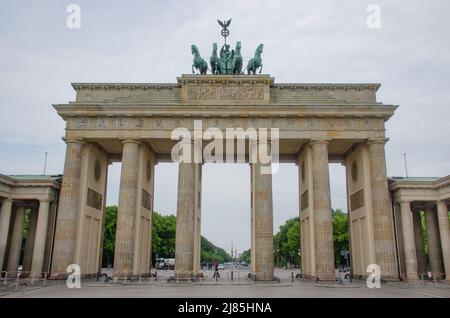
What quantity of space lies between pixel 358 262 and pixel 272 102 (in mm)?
17138

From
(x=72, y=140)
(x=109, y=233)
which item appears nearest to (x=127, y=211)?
(x=72, y=140)

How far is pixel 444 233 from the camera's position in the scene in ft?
115

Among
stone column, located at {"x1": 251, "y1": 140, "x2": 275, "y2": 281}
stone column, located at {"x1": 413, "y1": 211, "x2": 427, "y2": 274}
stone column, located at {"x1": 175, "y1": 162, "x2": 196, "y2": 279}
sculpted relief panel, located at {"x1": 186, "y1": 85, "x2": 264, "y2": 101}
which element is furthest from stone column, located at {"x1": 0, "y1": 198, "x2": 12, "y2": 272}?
stone column, located at {"x1": 413, "y1": 211, "x2": 427, "y2": 274}

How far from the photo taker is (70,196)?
34781 millimetres

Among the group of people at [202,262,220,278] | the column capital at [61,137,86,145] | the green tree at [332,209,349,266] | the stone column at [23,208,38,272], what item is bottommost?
the group of people at [202,262,220,278]

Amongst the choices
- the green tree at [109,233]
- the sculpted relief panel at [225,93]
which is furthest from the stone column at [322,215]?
the green tree at [109,233]

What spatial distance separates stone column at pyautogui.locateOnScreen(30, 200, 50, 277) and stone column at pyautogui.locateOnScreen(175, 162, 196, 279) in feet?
38.6

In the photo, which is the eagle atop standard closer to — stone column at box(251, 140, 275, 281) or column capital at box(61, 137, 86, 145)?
stone column at box(251, 140, 275, 281)

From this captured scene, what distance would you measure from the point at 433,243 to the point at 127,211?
28.4m

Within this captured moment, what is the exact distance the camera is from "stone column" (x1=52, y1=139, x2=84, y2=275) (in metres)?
33.3

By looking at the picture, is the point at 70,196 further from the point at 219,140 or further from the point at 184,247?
the point at 219,140

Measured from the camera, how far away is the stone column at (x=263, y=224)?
3344cm

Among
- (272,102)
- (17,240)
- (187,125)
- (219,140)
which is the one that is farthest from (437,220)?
(17,240)

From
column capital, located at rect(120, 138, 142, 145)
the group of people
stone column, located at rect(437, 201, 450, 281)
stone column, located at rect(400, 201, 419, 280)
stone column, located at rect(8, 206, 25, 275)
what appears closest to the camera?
stone column, located at rect(400, 201, 419, 280)
